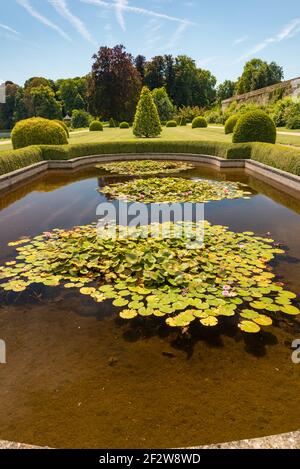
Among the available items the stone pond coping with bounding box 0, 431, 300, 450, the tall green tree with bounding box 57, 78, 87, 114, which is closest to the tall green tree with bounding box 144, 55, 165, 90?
the tall green tree with bounding box 57, 78, 87, 114

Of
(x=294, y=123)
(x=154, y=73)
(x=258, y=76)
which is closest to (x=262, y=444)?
(x=294, y=123)

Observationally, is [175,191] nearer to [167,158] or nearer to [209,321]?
[209,321]

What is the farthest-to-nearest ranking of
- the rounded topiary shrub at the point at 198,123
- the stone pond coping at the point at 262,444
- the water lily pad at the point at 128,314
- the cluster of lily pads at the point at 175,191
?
the rounded topiary shrub at the point at 198,123 → the cluster of lily pads at the point at 175,191 → the water lily pad at the point at 128,314 → the stone pond coping at the point at 262,444

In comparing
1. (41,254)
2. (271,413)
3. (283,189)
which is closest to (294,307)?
(271,413)

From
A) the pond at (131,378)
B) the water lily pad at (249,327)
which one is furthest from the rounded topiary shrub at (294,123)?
the water lily pad at (249,327)

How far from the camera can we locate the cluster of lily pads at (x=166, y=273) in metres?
4.17

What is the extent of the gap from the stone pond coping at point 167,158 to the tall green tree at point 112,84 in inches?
1388

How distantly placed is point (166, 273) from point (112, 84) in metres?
53.2

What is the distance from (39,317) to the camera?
4176mm

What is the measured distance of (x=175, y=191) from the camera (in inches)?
431

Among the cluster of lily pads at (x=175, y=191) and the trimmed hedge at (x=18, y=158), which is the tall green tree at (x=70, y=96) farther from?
the cluster of lily pads at (x=175, y=191)

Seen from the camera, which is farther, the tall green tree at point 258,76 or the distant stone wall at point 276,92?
the tall green tree at point 258,76

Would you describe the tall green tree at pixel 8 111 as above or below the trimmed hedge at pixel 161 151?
above
